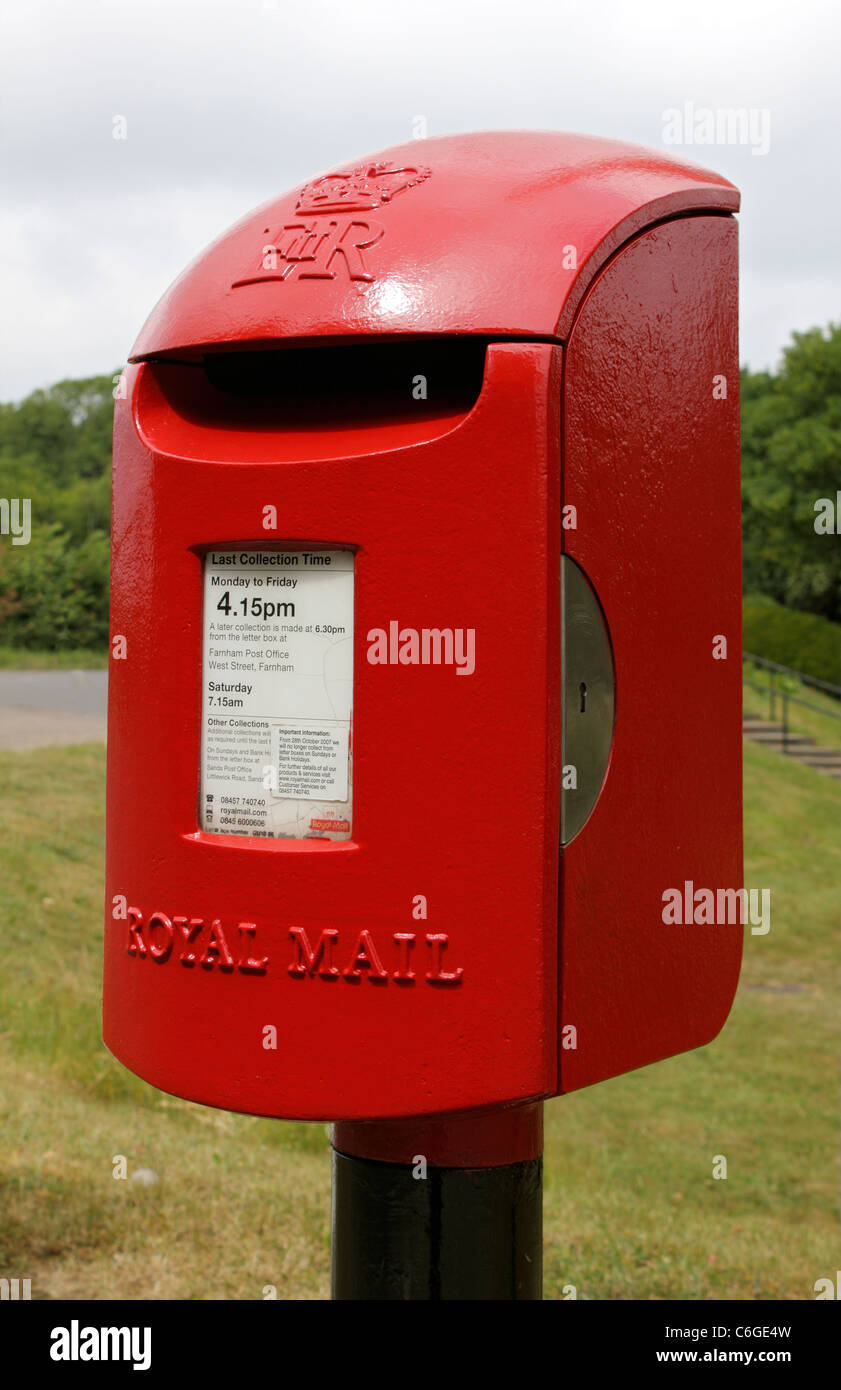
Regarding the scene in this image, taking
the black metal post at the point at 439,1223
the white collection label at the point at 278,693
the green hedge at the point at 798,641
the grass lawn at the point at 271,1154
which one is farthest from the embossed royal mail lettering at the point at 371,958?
the green hedge at the point at 798,641

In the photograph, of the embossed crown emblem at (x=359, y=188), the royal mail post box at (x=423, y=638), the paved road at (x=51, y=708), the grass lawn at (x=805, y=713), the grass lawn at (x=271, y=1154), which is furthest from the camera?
the grass lawn at (x=805, y=713)

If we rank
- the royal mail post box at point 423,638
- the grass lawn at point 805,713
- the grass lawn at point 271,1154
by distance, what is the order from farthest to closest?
1. the grass lawn at point 805,713
2. the grass lawn at point 271,1154
3. the royal mail post box at point 423,638

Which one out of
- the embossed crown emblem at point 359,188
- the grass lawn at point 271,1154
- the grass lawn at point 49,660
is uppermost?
the embossed crown emblem at point 359,188

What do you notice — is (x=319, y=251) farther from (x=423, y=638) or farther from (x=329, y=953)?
(x=329, y=953)

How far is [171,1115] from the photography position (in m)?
5.25

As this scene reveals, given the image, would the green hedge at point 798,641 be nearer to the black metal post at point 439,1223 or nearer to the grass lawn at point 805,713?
the grass lawn at point 805,713

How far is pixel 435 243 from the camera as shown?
181cm

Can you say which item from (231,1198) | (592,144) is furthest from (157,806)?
(231,1198)

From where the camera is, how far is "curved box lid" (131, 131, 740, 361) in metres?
1.75

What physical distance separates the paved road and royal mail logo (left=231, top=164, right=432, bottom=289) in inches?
383

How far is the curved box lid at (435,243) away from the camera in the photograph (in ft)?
5.73

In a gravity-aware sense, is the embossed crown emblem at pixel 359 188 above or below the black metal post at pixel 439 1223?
above

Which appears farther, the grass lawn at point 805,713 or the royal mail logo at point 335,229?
the grass lawn at point 805,713

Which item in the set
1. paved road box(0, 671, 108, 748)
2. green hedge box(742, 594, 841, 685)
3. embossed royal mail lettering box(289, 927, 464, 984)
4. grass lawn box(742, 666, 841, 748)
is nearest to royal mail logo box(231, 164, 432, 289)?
embossed royal mail lettering box(289, 927, 464, 984)
